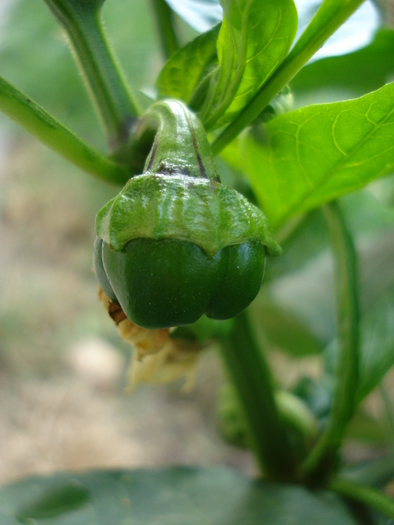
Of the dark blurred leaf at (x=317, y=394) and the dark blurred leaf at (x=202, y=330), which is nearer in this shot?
the dark blurred leaf at (x=202, y=330)

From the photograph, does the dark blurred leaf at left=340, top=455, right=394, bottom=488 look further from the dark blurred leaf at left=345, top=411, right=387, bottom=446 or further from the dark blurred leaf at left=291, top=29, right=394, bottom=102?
the dark blurred leaf at left=291, top=29, right=394, bottom=102

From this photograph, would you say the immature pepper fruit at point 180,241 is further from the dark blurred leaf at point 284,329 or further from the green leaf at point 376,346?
the dark blurred leaf at point 284,329

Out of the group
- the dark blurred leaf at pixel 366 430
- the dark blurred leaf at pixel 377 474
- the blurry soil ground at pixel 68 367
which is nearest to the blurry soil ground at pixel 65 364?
the blurry soil ground at pixel 68 367

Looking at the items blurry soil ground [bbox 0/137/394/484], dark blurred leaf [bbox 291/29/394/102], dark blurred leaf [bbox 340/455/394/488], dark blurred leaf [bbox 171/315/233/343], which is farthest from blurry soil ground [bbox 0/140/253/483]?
dark blurred leaf [bbox 291/29/394/102]

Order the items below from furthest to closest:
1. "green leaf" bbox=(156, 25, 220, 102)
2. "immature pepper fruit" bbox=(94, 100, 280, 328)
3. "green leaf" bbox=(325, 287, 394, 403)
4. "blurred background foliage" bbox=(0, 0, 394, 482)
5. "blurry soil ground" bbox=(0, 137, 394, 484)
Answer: "blurry soil ground" bbox=(0, 137, 394, 484), "blurred background foliage" bbox=(0, 0, 394, 482), "green leaf" bbox=(325, 287, 394, 403), "green leaf" bbox=(156, 25, 220, 102), "immature pepper fruit" bbox=(94, 100, 280, 328)

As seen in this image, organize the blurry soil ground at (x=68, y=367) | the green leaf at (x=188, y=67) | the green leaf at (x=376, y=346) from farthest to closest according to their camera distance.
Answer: the blurry soil ground at (x=68, y=367) → the green leaf at (x=376, y=346) → the green leaf at (x=188, y=67)

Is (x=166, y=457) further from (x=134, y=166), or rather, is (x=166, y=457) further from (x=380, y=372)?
(x=134, y=166)
